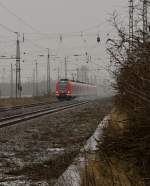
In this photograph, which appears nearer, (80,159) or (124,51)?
(80,159)

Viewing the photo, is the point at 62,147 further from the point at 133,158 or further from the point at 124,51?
the point at 133,158

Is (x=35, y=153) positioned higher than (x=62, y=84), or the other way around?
(x=62, y=84)

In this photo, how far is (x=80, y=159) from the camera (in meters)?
7.81

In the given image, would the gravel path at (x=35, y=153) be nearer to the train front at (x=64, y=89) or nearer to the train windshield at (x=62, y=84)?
the train front at (x=64, y=89)

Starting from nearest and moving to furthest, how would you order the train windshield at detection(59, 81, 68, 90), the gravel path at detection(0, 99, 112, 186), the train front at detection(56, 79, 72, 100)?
the gravel path at detection(0, 99, 112, 186) < the train front at detection(56, 79, 72, 100) < the train windshield at detection(59, 81, 68, 90)

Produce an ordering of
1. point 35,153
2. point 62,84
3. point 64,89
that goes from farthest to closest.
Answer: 1. point 62,84
2. point 64,89
3. point 35,153

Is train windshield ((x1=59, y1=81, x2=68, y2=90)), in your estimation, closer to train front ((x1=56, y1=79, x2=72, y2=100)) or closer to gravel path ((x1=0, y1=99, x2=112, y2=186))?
train front ((x1=56, y1=79, x2=72, y2=100))

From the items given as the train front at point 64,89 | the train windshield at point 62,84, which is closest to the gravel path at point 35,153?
the train front at point 64,89

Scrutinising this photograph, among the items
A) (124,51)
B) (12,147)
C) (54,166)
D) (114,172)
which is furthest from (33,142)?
(114,172)

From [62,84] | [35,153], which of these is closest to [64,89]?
[62,84]

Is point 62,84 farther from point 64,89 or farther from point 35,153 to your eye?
point 35,153

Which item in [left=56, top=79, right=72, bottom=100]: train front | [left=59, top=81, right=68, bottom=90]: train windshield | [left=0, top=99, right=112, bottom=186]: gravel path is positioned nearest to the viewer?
[left=0, top=99, right=112, bottom=186]: gravel path

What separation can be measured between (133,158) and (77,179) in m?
1.04

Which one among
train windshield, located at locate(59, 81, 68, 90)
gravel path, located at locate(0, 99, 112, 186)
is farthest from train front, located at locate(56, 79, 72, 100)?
gravel path, located at locate(0, 99, 112, 186)
